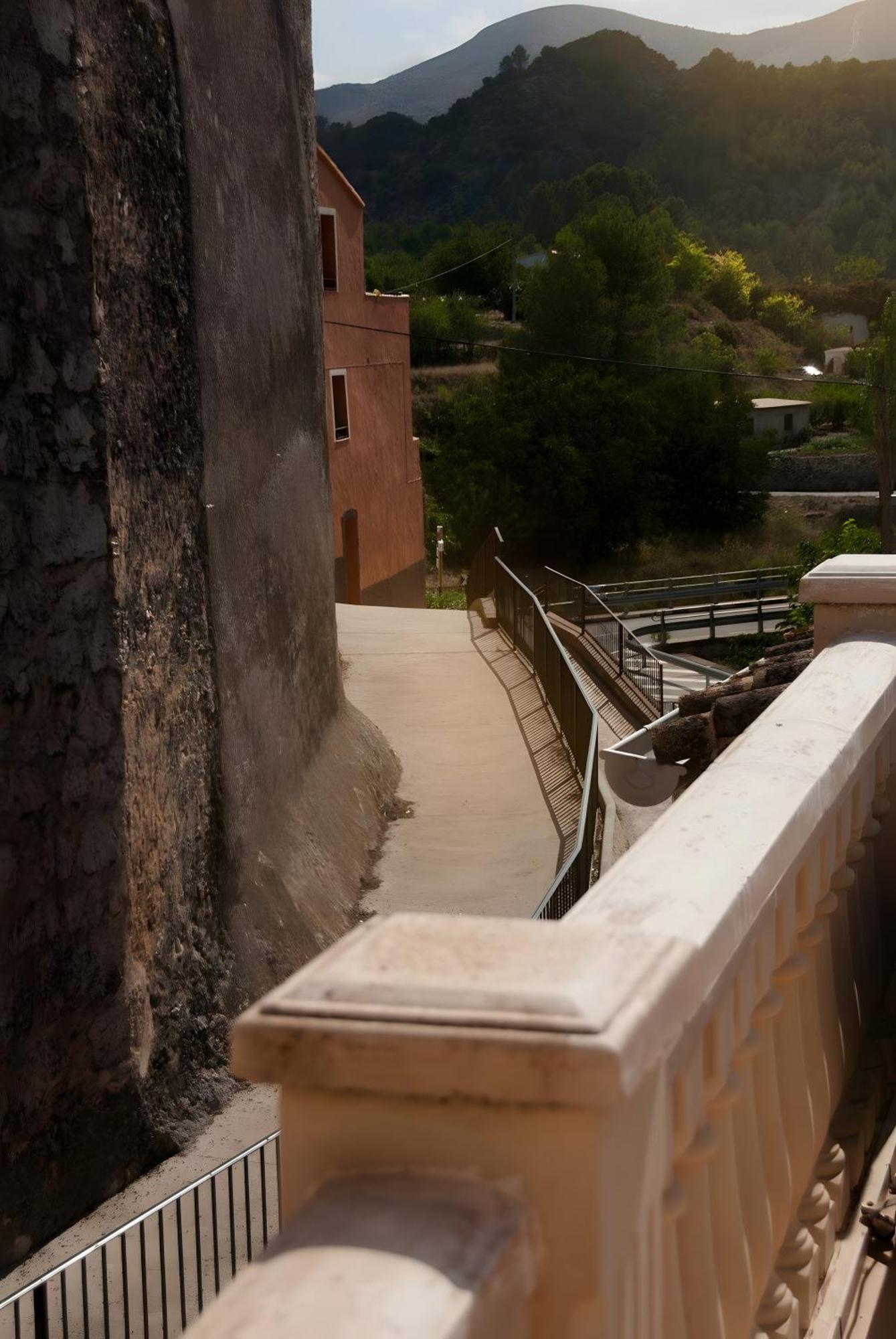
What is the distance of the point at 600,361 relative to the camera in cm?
4481

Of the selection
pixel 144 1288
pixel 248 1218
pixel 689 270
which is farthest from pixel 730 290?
pixel 144 1288

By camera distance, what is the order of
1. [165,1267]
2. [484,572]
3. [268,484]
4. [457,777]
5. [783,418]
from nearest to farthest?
1. [165,1267]
2. [268,484]
3. [457,777]
4. [484,572]
5. [783,418]

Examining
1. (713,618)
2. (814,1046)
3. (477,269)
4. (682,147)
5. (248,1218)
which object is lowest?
(713,618)

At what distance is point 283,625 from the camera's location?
35.1 feet

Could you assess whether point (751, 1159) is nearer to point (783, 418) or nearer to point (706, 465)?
point (706, 465)

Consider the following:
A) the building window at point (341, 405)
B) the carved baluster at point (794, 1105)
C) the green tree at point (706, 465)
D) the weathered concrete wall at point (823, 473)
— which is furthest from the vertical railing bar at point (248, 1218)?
the weathered concrete wall at point (823, 473)

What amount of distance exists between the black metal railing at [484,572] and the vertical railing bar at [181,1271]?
16.3 m

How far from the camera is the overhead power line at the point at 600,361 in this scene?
2894 cm

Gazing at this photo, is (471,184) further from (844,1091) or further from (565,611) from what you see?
(844,1091)

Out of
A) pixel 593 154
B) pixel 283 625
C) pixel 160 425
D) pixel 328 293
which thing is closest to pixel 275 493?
pixel 283 625

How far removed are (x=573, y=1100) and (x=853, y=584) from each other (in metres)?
2.87

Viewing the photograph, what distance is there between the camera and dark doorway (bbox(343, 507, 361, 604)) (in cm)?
2622

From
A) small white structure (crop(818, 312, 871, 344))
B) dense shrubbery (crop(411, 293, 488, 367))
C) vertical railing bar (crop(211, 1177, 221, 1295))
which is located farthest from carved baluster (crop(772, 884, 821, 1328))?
small white structure (crop(818, 312, 871, 344))

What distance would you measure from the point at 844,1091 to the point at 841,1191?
0.33 m
